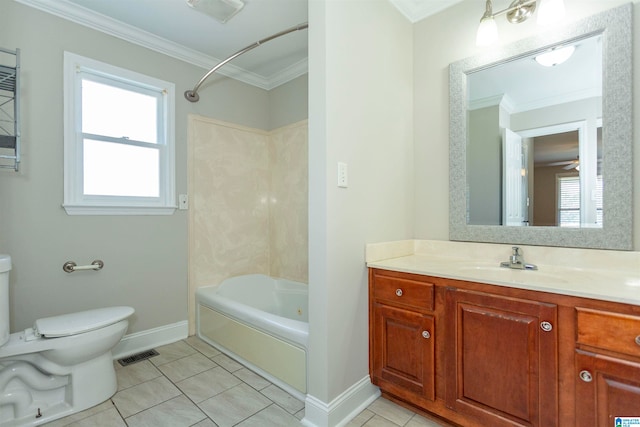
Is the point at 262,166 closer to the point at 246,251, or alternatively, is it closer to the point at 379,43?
the point at 246,251

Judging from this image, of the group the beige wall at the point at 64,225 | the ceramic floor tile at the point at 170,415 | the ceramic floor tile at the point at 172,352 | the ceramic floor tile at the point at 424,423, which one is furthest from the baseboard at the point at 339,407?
the beige wall at the point at 64,225

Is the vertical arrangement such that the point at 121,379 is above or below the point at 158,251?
below

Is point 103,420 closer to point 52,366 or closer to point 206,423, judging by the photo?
point 52,366

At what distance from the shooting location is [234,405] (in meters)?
1.69

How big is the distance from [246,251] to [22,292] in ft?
5.24

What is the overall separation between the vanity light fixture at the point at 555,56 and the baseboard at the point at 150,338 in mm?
3093

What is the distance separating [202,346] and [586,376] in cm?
239

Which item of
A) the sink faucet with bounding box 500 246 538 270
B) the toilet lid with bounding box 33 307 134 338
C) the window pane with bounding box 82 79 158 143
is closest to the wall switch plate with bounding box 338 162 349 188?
the sink faucet with bounding box 500 246 538 270

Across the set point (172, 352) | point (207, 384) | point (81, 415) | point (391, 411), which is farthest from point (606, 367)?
point (172, 352)

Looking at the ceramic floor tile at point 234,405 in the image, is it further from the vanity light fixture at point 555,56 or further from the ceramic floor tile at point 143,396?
the vanity light fixture at point 555,56

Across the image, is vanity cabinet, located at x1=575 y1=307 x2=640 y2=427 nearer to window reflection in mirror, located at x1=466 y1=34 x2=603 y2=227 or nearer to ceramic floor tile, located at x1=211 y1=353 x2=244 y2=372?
window reflection in mirror, located at x1=466 y1=34 x2=603 y2=227

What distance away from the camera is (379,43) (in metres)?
1.82

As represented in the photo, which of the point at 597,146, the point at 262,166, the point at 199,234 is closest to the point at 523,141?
the point at 597,146

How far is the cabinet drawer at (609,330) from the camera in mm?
995
